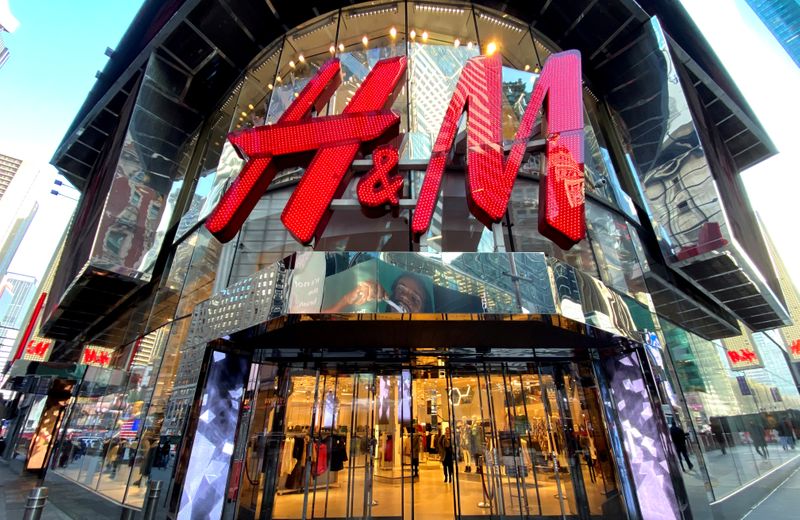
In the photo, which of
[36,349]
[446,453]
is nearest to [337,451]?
[446,453]

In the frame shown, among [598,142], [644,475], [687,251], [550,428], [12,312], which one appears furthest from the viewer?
[12,312]

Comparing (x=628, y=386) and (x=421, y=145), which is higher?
(x=421, y=145)

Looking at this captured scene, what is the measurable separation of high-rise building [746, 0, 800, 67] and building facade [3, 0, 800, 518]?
254ft

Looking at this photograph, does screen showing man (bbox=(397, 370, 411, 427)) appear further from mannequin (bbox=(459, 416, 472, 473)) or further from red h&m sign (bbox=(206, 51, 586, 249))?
red h&m sign (bbox=(206, 51, 586, 249))

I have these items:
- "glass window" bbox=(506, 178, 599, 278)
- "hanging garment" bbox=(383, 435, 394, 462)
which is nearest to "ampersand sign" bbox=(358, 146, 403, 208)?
"glass window" bbox=(506, 178, 599, 278)

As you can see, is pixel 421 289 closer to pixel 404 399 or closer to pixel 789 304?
pixel 404 399

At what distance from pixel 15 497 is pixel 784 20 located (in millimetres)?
A: 105554

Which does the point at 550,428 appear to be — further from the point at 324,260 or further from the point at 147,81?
the point at 147,81

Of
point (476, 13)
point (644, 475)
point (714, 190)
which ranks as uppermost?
point (476, 13)

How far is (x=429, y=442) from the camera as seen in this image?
29.0 feet

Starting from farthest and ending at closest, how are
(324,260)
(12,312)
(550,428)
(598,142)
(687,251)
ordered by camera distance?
(12,312) < (598,142) < (687,251) < (550,428) < (324,260)

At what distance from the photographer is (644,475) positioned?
7188mm

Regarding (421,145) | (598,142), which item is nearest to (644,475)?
(421,145)

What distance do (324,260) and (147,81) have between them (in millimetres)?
10934
